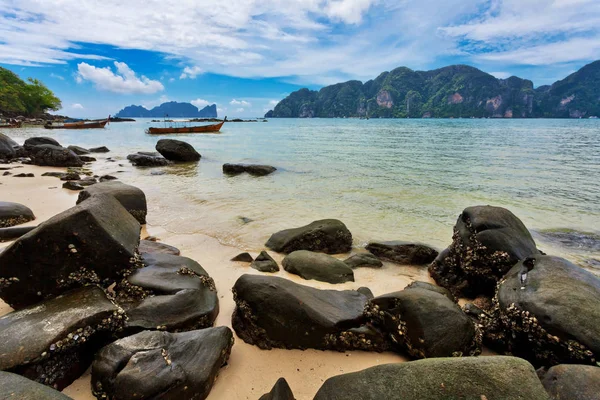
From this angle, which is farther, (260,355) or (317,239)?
(317,239)

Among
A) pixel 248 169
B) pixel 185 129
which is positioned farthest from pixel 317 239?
pixel 185 129

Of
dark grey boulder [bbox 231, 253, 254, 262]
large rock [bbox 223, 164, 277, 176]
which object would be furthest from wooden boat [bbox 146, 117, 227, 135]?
dark grey boulder [bbox 231, 253, 254, 262]

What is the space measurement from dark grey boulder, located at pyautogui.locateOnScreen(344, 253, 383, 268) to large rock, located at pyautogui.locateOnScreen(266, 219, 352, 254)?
2.66ft

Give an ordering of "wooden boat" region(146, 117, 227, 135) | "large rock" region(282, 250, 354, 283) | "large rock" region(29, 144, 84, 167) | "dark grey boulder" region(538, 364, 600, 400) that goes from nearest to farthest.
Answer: "dark grey boulder" region(538, 364, 600, 400) < "large rock" region(282, 250, 354, 283) < "large rock" region(29, 144, 84, 167) < "wooden boat" region(146, 117, 227, 135)

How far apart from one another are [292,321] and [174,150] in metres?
22.7

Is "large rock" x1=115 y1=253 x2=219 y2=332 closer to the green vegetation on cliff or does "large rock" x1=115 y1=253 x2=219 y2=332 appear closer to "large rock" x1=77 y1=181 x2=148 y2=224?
"large rock" x1=77 y1=181 x2=148 y2=224

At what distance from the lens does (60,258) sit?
156 inches

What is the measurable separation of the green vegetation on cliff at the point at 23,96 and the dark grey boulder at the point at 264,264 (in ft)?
333

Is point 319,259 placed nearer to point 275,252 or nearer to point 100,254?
point 275,252

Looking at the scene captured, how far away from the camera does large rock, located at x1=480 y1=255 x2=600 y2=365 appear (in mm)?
3367

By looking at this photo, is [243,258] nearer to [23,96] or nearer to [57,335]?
[57,335]

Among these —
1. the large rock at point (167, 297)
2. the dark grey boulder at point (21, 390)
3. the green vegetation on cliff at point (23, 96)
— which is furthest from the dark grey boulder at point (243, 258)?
the green vegetation on cliff at point (23, 96)

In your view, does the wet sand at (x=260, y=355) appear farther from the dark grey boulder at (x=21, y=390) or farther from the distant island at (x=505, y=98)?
the distant island at (x=505, y=98)

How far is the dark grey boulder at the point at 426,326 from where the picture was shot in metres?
3.70
